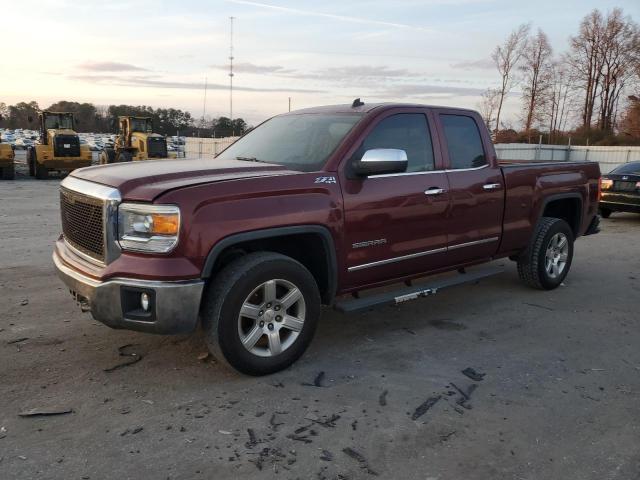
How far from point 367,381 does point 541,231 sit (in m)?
3.33

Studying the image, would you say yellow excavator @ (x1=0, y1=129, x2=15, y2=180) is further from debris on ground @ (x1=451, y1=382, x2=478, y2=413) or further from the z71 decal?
debris on ground @ (x1=451, y1=382, x2=478, y2=413)

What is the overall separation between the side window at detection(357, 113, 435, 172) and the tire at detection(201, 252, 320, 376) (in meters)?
1.33

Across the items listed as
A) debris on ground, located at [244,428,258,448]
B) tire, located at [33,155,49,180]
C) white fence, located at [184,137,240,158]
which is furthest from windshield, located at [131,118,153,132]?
debris on ground, located at [244,428,258,448]

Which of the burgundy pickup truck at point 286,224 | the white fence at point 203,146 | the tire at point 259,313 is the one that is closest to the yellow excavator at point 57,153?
the white fence at point 203,146

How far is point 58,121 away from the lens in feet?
86.2

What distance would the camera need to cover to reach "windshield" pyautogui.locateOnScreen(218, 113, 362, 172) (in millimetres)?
4531

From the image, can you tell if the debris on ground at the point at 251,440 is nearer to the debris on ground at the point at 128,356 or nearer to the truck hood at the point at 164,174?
the debris on ground at the point at 128,356

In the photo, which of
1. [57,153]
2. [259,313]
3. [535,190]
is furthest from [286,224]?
[57,153]

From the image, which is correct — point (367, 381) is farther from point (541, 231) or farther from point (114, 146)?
point (114, 146)

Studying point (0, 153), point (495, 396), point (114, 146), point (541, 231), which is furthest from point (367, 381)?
point (114, 146)

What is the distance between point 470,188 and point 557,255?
2091 mm

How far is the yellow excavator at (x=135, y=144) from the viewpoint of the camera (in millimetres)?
25561

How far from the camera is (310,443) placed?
3.22 m

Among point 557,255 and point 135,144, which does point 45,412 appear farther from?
point 135,144
